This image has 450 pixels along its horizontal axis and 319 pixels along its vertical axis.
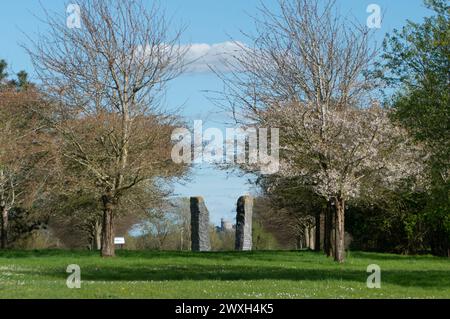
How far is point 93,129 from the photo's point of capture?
3625 centimetres

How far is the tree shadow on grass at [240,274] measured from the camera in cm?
2253

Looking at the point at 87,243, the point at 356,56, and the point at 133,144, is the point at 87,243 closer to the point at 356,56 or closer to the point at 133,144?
the point at 133,144

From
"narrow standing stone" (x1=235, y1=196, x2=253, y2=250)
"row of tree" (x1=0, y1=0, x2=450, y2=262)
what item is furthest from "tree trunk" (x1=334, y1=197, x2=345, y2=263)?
"narrow standing stone" (x1=235, y1=196, x2=253, y2=250)

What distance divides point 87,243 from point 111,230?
128 ft

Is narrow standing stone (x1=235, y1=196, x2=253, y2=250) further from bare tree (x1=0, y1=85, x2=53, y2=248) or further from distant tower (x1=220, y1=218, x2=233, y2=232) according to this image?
Answer: distant tower (x1=220, y1=218, x2=233, y2=232)

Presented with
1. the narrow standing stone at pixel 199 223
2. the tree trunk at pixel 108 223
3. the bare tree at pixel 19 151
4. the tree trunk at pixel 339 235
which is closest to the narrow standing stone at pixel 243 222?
the narrow standing stone at pixel 199 223

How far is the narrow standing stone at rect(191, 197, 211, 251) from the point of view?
50.4 m

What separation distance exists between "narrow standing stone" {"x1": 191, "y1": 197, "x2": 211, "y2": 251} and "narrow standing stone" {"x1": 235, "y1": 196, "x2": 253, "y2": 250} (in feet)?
6.65

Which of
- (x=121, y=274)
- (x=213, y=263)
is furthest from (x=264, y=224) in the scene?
(x=121, y=274)

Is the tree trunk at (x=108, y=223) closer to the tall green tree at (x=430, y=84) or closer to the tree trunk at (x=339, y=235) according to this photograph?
the tree trunk at (x=339, y=235)

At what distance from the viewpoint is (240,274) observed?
80.5 feet

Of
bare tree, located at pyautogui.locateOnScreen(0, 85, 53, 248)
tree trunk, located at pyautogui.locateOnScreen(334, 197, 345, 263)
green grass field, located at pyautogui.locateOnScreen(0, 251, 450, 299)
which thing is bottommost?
green grass field, located at pyautogui.locateOnScreen(0, 251, 450, 299)

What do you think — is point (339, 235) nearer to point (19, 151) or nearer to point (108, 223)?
point (108, 223)

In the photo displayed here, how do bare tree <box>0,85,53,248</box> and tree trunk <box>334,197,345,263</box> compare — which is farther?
bare tree <box>0,85,53,248</box>
